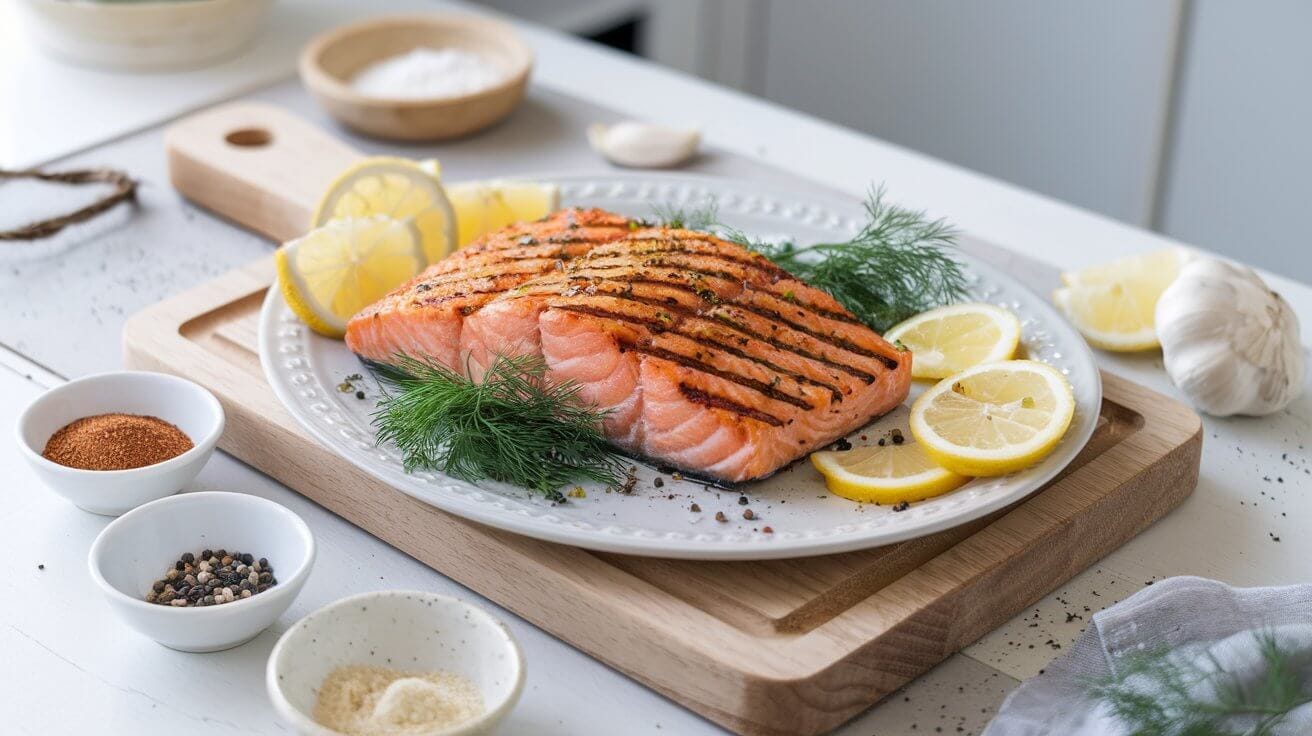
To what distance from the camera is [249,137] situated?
3.12 metres

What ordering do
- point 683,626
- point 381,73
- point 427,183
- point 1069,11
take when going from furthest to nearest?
1. point 1069,11
2. point 381,73
3. point 427,183
4. point 683,626

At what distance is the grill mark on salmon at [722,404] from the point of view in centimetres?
199

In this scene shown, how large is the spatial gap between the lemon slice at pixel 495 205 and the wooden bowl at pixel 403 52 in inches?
23.6

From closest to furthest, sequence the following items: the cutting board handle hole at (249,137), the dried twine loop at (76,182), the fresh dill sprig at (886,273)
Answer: the fresh dill sprig at (886,273) → the dried twine loop at (76,182) → the cutting board handle hole at (249,137)

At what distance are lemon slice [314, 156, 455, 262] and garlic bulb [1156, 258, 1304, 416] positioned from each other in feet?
4.26

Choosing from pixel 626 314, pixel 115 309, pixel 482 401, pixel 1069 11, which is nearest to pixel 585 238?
pixel 626 314

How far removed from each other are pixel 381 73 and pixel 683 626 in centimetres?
204

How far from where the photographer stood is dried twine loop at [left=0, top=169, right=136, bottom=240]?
9.25ft

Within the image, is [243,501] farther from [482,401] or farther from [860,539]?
[860,539]

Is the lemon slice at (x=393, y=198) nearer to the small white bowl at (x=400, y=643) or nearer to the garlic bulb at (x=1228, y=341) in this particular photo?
the small white bowl at (x=400, y=643)

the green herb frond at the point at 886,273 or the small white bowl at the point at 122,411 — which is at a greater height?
the green herb frond at the point at 886,273

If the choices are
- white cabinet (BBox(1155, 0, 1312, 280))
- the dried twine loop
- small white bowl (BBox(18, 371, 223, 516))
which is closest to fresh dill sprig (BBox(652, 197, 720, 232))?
small white bowl (BBox(18, 371, 223, 516))

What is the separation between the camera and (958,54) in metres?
5.42

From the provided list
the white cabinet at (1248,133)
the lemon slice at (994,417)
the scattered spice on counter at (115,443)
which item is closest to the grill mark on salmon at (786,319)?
the lemon slice at (994,417)
